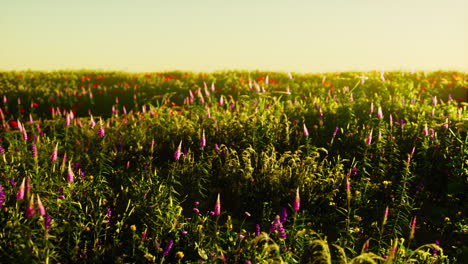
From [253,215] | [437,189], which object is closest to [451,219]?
[437,189]

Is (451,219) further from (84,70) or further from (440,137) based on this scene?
(84,70)

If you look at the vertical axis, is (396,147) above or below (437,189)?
above

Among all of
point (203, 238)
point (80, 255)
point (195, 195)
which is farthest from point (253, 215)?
point (80, 255)

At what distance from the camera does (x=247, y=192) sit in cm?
474

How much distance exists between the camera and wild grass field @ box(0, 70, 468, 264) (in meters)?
3.38

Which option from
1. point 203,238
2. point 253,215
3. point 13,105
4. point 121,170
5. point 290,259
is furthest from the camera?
point 13,105

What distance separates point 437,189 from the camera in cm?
528

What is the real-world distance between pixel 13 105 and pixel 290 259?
504 inches

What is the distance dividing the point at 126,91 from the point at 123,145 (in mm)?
7803

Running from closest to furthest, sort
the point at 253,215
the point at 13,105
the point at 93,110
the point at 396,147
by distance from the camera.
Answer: the point at 253,215, the point at 396,147, the point at 93,110, the point at 13,105

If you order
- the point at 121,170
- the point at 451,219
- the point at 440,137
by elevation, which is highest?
the point at 440,137

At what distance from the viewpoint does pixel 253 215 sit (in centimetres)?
450

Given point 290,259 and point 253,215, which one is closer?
point 290,259

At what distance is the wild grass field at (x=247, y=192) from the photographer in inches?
133
